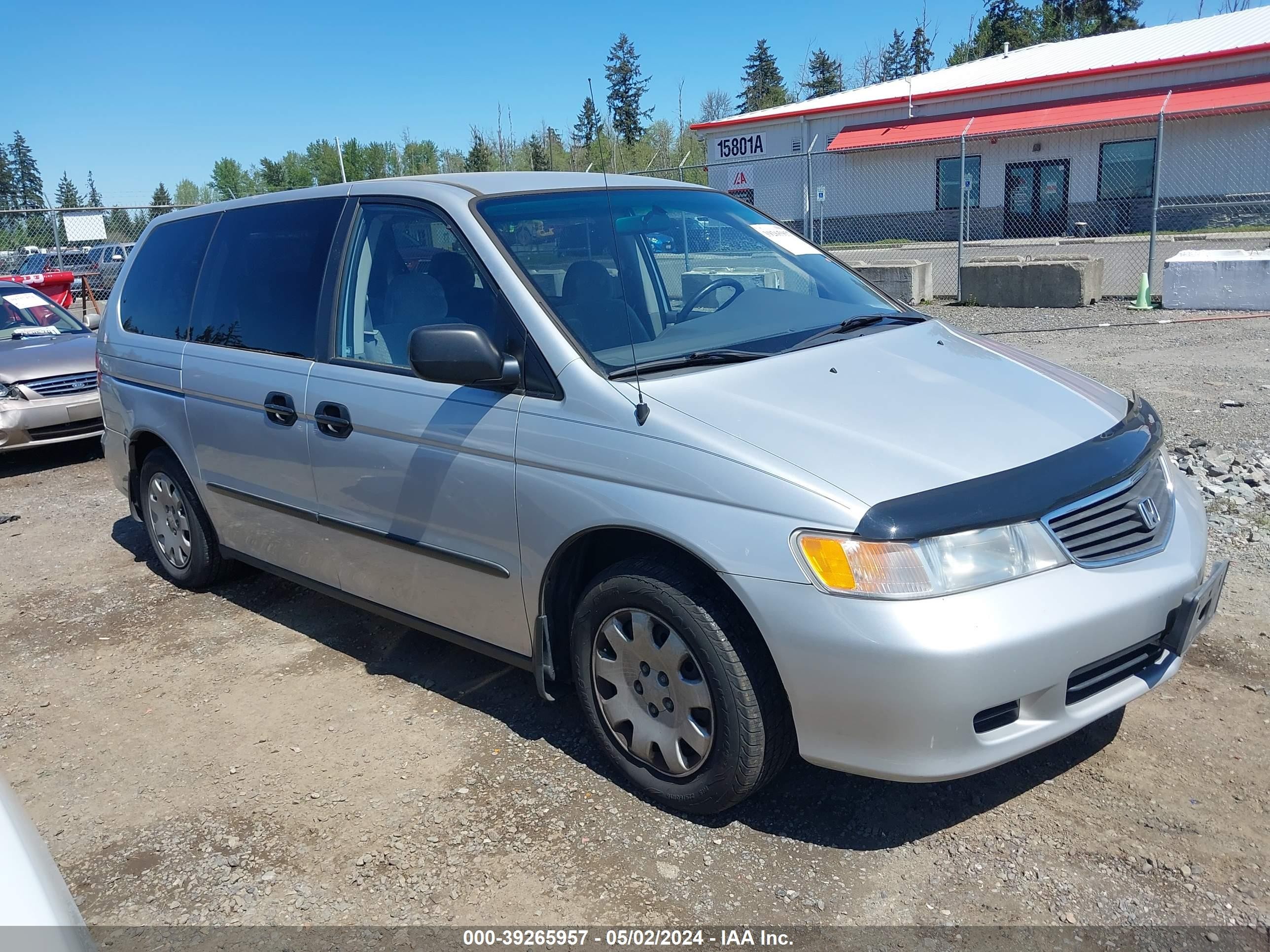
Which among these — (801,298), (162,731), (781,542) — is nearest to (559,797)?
(781,542)

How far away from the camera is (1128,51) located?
1222 inches

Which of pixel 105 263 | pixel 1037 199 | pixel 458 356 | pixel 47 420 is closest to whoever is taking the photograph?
pixel 458 356

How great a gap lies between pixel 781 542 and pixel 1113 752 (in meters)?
1.49

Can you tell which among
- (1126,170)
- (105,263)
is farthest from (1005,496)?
(1126,170)

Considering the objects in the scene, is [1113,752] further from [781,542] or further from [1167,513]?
[781,542]

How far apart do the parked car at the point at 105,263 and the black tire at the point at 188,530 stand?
19.7 metres

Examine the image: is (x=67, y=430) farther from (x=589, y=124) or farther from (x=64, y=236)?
(x=64, y=236)

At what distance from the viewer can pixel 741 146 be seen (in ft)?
118

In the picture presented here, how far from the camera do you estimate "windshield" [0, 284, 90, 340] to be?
363 inches

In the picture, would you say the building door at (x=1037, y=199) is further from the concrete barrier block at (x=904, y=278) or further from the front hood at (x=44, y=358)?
the front hood at (x=44, y=358)

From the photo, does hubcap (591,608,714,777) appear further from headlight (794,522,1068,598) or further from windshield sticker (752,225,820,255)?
windshield sticker (752,225,820,255)

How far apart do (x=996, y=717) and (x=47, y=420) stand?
26.5 feet

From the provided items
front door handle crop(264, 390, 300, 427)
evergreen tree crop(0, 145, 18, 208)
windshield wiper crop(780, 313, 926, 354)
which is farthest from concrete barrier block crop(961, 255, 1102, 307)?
evergreen tree crop(0, 145, 18, 208)

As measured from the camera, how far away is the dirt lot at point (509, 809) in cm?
272
